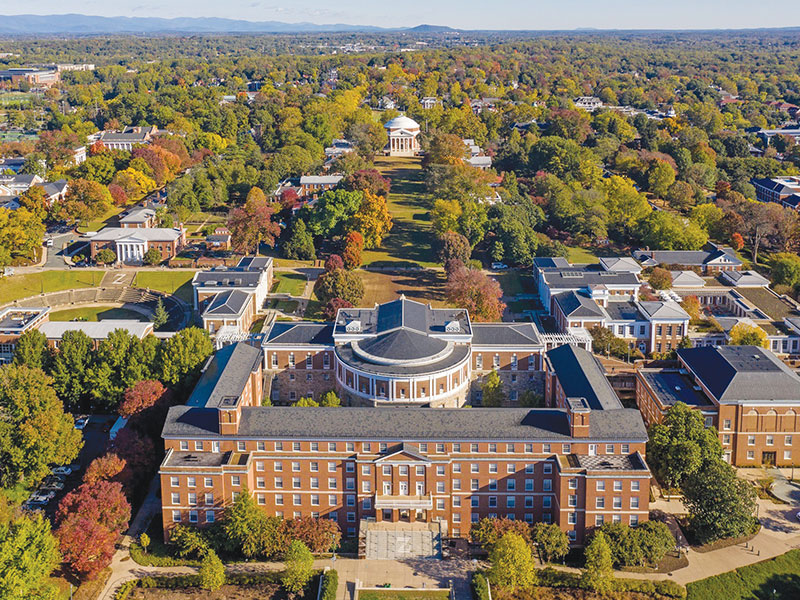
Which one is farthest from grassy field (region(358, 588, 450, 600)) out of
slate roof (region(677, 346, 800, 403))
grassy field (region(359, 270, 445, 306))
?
grassy field (region(359, 270, 445, 306))

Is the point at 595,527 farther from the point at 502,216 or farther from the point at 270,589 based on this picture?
the point at 502,216

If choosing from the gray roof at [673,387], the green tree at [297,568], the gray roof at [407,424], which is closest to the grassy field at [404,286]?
the gray roof at [673,387]

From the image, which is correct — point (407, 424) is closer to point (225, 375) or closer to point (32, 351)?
point (225, 375)

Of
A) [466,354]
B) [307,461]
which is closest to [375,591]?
[307,461]

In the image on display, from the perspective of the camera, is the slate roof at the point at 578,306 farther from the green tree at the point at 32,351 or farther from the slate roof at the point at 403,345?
the green tree at the point at 32,351

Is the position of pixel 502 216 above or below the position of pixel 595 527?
above

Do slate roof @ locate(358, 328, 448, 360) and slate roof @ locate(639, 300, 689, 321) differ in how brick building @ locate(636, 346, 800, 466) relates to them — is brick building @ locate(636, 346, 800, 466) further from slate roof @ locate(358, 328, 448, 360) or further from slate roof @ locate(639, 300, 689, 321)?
slate roof @ locate(639, 300, 689, 321)
